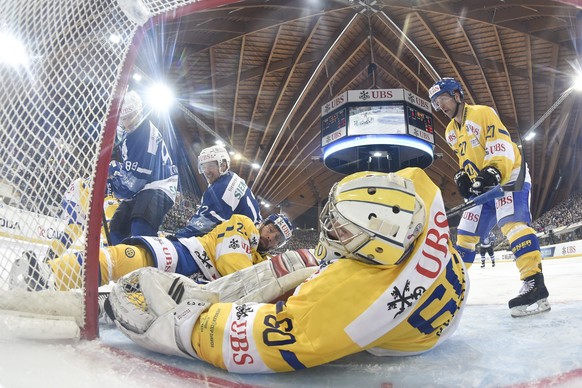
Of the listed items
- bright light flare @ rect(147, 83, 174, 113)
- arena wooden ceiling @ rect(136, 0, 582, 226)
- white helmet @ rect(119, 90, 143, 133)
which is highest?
arena wooden ceiling @ rect(136, 0, 582, 226)

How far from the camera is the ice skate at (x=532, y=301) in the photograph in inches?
75.0

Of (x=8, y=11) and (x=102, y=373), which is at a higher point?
(x=8, y=11)

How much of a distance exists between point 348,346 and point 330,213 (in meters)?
0.37

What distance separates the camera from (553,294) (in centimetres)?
266

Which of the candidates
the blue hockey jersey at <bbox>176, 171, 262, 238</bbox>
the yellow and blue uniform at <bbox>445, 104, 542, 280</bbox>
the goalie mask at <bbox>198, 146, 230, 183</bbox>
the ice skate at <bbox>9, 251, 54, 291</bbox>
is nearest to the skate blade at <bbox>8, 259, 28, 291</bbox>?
the ice skate at <bbox>9, 251, 54, 291</bbox>

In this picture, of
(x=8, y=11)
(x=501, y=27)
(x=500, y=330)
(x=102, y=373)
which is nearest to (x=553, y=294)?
(x=500, y=330)

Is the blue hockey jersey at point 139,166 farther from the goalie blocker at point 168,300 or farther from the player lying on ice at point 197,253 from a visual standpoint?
the goalie blocker at point 168,300

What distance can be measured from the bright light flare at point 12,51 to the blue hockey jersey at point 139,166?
1234mm

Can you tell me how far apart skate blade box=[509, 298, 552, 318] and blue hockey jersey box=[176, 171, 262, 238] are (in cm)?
166

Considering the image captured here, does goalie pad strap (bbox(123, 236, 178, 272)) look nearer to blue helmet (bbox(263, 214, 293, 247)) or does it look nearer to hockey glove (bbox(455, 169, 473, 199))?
blue helmet (bbox(263, 214, 293, 247))

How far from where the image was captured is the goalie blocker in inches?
47.5

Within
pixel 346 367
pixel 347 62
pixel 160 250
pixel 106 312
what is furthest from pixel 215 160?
pixel 347 62

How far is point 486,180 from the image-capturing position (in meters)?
2.01

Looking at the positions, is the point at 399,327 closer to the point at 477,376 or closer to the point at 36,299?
the point at 477,376
